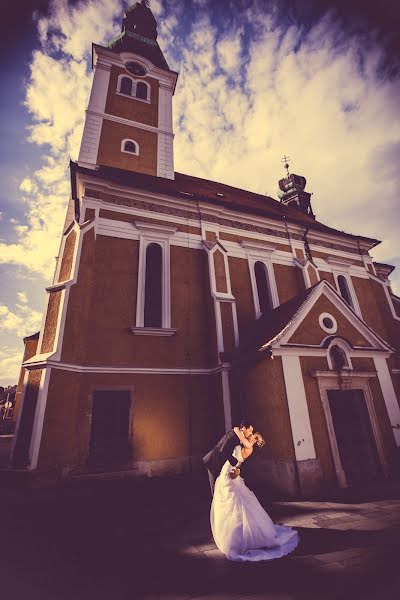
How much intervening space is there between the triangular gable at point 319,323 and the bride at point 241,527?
457 centimetres

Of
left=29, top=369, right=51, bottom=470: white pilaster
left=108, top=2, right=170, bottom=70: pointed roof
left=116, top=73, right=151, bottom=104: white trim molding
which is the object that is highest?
left=108, top=2, right=170, bottom=70: pointed roof

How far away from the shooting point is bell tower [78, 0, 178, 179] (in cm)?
1565

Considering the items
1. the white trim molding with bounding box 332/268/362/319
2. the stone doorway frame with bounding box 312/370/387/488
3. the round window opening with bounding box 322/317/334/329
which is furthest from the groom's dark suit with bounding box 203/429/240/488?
the white trim molding with bounding box 332/268/362/319

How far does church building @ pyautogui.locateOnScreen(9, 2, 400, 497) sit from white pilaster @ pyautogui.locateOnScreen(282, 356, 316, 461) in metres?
0.04

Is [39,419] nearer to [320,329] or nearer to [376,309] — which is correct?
[320,329]

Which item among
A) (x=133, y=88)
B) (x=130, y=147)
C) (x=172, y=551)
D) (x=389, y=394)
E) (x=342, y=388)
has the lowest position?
(x=172, y=551)

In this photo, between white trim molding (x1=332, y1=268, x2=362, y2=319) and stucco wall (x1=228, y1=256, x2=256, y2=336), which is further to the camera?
white trim molding (x1=332, y1=268, x2=362, y2=319)

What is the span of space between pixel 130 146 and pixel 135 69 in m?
6.80

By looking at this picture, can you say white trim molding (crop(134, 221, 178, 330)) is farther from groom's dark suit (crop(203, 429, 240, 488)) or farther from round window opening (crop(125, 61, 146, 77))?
round window opening (crop(125, 61, 146, 77))

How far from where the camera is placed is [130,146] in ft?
53.1

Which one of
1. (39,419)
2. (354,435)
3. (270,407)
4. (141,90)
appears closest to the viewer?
(39,419)

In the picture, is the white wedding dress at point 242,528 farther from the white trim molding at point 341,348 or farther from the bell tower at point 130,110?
the bell tower at point 130,110

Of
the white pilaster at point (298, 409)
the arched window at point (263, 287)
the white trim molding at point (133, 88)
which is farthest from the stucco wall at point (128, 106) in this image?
the white pilaster at point (298, 409)

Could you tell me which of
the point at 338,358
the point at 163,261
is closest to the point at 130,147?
the point at 163,261
